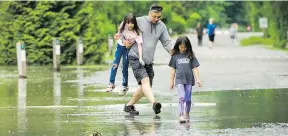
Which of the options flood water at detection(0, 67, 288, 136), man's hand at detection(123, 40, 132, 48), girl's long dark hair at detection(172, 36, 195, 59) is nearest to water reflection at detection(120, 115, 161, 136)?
flood water at detection(0, 67, 288, 136)

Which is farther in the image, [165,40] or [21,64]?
[21,64]

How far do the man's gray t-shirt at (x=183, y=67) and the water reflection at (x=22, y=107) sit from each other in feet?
7.43

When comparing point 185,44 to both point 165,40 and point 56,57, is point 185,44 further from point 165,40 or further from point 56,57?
point 56,57

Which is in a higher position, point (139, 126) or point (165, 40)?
point (165, 40)

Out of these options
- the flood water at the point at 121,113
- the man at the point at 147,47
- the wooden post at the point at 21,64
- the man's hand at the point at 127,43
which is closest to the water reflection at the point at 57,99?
the flood water at the point at 121,113

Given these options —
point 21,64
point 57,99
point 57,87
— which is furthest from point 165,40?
point 21,64

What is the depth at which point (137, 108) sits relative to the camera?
596 inches

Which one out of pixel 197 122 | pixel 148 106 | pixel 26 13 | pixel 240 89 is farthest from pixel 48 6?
pixel 197 122

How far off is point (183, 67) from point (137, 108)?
216 centimetres

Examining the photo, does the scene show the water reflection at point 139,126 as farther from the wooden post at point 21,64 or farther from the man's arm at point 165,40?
the wooden post at point 21,64

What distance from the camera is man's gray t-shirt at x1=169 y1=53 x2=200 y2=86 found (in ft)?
43.3

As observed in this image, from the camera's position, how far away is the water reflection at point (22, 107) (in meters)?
12.2

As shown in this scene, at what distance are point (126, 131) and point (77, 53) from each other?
1932 cm

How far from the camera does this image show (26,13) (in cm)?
3106
